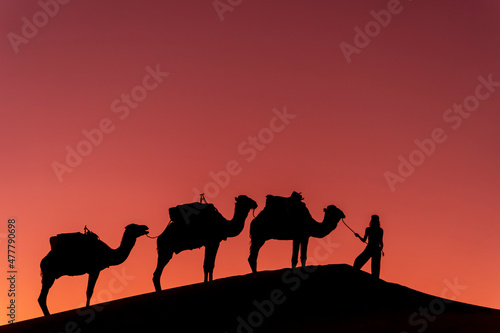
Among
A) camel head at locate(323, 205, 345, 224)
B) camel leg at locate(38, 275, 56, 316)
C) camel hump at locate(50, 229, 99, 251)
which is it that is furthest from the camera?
camel head at locate(323, 205, 345, 224)

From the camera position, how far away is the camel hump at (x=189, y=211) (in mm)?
17047

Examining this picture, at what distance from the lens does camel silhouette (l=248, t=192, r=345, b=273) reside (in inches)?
685

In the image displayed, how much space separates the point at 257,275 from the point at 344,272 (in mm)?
2041

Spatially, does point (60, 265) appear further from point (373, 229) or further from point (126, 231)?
point (373, 229)

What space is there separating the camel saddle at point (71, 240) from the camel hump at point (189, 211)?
193 centimetres

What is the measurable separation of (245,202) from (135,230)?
2.68 meters

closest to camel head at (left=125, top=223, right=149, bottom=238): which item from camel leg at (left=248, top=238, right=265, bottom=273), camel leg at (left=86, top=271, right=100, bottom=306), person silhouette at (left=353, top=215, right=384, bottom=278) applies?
camel leg at (left=86, top=271, right=100, bottom=306)

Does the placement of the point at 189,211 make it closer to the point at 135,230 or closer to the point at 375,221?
the point at 135,230

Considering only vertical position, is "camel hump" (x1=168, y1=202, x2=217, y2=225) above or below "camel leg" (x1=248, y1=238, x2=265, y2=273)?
above

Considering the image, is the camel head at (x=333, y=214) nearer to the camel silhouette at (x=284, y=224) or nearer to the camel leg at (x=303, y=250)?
the camel silhouette at (x=284, y=224)

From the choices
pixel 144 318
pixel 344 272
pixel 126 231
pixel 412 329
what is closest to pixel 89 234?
pixel 126 231

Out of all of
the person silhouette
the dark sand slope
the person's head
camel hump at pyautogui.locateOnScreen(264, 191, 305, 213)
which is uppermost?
camel hump at pyautogui.locateOnScreen(264, 191, 305, 213)

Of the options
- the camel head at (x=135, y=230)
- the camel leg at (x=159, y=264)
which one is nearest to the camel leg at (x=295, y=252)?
the camel leg at (x=159, y=264)

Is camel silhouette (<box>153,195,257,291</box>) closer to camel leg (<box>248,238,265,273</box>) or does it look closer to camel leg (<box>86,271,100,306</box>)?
camel leg (<box>248,238,265,273</box>)
